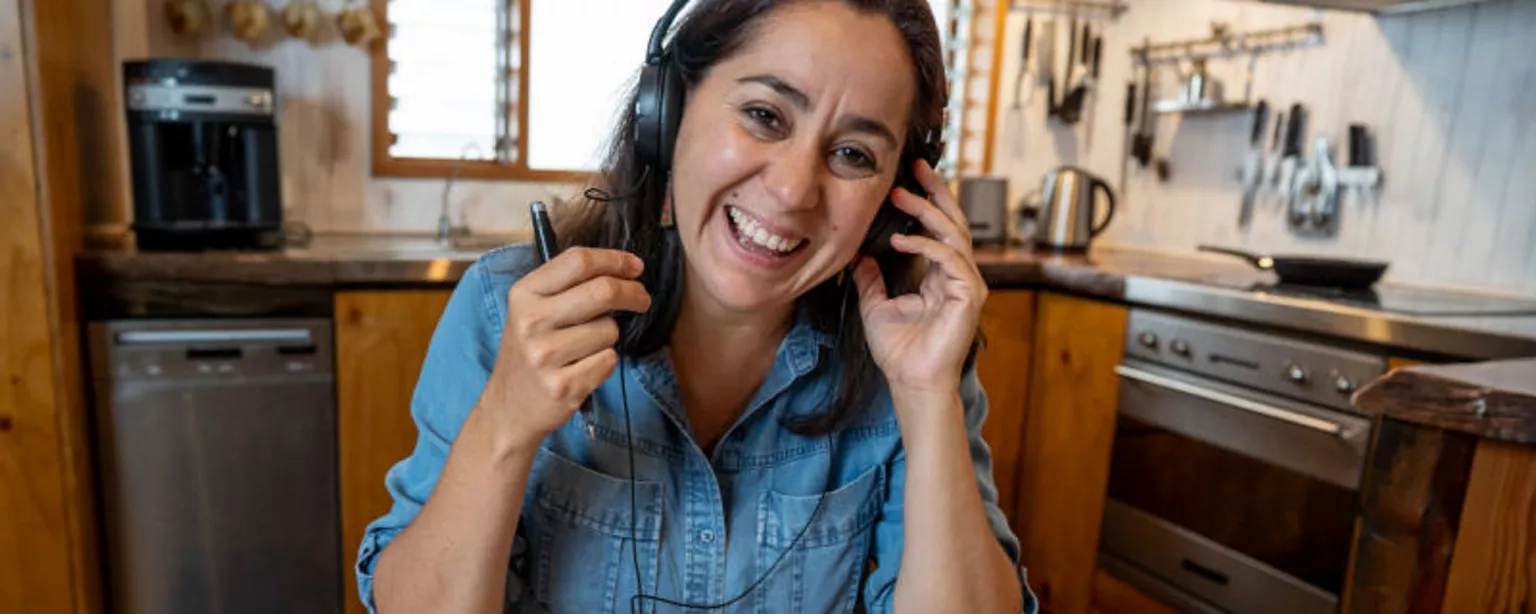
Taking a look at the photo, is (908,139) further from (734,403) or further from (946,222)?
(734,403)

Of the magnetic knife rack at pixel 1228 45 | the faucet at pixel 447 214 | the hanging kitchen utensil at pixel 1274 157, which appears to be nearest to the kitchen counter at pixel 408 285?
the faucet at pixel 447 214

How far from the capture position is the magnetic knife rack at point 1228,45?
2.28 metres

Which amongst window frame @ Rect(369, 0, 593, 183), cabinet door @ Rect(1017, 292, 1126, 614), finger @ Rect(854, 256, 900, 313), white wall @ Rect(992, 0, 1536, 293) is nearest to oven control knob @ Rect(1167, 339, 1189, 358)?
cabinet door @ Rect(1017, 292, 1126, 614)

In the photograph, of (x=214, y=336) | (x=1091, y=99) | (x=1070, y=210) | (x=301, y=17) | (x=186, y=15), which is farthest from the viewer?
(x=1091, y=99)

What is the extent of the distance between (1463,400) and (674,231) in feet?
2.63

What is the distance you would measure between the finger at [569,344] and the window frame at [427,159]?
161 cm

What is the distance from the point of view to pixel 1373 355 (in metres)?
1.54

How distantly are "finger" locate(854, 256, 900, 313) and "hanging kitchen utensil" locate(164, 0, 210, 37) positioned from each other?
1.81 meters

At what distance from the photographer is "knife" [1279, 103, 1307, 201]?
226 centimetres

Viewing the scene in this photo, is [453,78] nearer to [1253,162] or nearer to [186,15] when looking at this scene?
[186,15]

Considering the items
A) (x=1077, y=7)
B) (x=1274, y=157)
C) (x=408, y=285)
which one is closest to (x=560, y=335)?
(x=408, y=285)

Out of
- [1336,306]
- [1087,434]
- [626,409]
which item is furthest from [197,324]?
[1336,306]

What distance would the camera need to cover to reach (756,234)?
86 centimetres

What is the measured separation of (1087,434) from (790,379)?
131 centimetres
